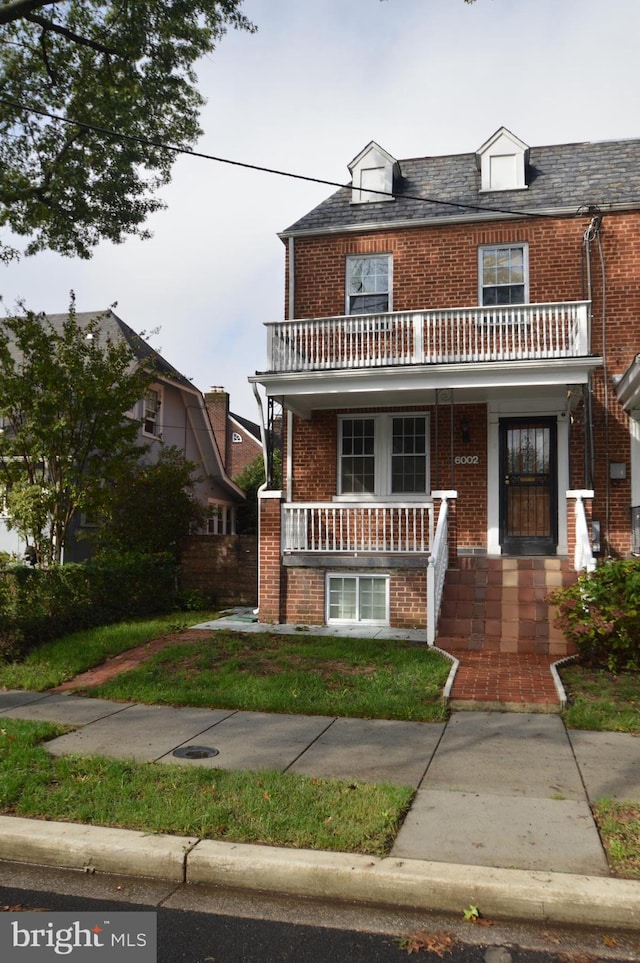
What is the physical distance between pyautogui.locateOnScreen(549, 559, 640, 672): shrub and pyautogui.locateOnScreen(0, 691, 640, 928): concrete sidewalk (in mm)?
1822

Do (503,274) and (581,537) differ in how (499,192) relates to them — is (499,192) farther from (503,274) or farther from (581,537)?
(581,537)

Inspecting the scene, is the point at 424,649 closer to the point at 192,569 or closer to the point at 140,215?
the point at 192,569

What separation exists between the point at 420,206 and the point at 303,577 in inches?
299

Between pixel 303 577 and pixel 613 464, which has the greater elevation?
pixel 613 464

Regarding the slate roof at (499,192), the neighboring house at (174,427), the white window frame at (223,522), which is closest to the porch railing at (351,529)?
the slate roof at (499,192)

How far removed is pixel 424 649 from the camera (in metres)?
10.2

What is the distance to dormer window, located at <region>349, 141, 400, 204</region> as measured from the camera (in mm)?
15590

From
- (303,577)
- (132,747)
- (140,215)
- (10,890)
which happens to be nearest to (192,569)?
(303,577)

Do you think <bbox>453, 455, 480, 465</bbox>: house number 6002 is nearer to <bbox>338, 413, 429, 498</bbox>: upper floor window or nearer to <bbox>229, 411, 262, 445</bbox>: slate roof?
<bbox>338, 413, 429, 498</bbox>: upper floor window

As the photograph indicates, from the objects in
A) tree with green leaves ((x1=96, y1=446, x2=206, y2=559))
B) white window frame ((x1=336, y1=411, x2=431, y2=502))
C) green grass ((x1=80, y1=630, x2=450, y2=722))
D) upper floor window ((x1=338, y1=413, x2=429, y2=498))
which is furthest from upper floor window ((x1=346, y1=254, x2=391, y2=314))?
green grass ((x1=80, y1=630, x2=450, y2=722))

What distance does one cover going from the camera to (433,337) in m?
13.4

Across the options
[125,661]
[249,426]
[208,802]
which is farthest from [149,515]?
[249,426]

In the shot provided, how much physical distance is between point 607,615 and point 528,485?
527 centimetres

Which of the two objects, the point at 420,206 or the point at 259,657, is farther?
the point at 420,206
